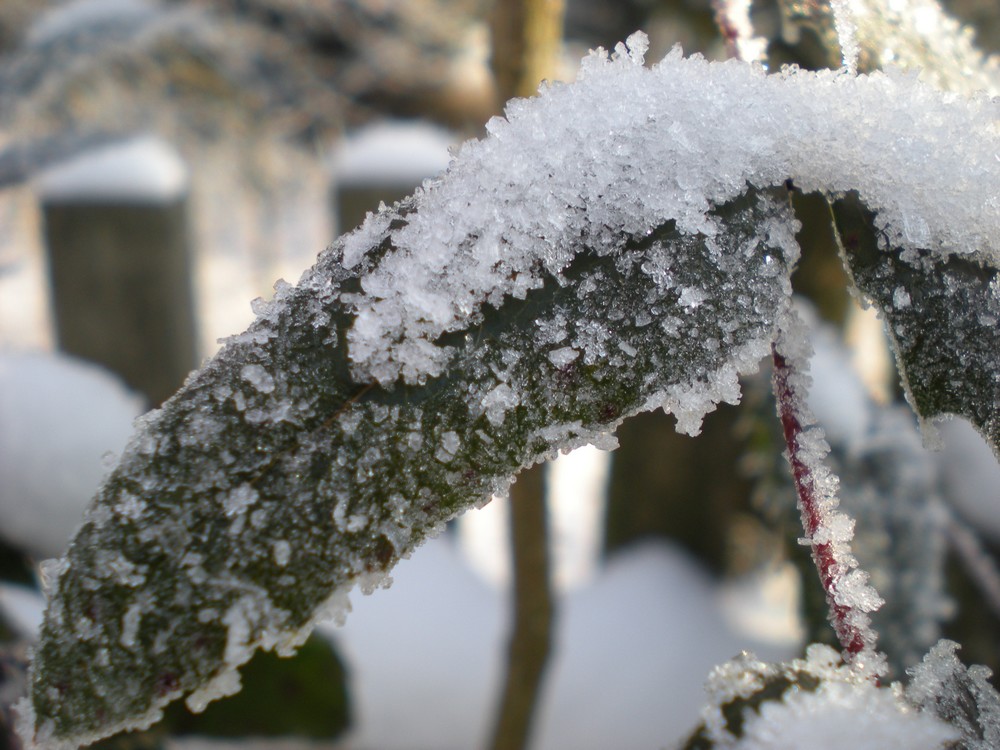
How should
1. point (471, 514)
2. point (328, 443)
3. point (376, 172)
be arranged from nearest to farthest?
point (328, 443) < point (376, 172) < point (471, 514)

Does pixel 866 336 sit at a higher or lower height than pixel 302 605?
higher

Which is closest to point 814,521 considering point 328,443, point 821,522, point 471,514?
point 821,522

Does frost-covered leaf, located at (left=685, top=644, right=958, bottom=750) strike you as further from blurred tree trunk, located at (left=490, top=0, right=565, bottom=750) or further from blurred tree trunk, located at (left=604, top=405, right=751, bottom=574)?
blurred tree trunk, located at (left=604, top=405, right=751, bottom=574)

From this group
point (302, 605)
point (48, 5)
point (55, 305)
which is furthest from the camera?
point (48, 5)

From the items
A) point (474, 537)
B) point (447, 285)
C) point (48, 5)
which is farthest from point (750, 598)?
point (48, 5)

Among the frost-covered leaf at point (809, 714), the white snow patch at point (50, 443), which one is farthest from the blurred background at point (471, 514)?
the frost-covered leaf at point (809, 714)

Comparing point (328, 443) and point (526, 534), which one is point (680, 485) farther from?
point (328, 443)

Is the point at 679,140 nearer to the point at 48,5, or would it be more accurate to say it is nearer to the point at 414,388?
the point at 414,388
